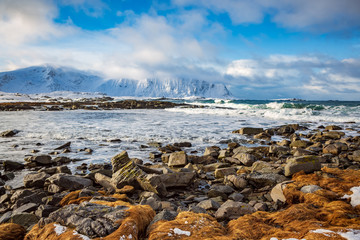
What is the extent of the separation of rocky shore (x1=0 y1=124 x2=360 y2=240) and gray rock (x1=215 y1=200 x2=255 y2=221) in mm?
15

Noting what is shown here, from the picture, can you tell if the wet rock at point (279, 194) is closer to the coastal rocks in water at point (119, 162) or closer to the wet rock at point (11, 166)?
the coastal rocks in water at point (119, 162)

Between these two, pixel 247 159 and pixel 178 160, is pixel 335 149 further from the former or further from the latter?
pixel 178 160

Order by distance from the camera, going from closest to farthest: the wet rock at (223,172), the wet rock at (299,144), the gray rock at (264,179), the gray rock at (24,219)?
1. the gray rock at (24,219)
2. the gray rock at (264,179)
3. the wet rock at (223,172)
4. the wet rock at (299,144)

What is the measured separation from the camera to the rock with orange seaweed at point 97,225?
2.24 m

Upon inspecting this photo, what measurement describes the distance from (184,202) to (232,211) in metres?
1.28

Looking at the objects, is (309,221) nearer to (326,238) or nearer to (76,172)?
(326,238)

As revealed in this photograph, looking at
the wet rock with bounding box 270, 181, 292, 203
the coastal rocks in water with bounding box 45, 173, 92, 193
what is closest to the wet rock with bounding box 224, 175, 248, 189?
the wet rock with bounding box 270, 181, 292, 203

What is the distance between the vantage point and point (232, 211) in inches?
129

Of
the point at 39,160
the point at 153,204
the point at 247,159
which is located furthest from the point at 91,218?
the point at 39,160

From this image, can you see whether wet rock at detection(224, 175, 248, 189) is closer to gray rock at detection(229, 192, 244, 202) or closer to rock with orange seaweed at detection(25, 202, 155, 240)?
gray rock at detection(229, 192, 244, 202)

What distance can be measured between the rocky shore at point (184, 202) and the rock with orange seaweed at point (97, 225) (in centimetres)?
1

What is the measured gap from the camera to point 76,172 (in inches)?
248

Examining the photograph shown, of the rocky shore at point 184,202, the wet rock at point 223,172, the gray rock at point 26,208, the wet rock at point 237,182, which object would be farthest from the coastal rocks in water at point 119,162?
the wet rock at point 237,182

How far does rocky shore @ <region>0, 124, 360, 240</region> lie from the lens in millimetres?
2412
